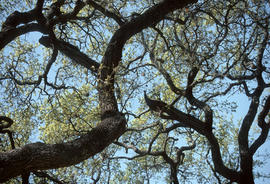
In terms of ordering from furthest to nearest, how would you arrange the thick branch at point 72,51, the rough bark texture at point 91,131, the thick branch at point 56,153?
1. the thick branch at point 72,51
2. the rough bark texture at point 91,131
3. the thick branch at point 56,153

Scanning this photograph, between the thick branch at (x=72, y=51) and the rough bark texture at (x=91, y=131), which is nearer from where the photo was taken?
the rough bark texture at (x=91, y=131)

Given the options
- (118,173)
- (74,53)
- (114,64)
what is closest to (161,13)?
(114,64)

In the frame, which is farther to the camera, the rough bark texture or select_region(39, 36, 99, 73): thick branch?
select_region(39, 36, 99, 73): thick branch

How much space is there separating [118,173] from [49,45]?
338 inches

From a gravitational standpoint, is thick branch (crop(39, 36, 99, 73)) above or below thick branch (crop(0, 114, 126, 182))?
above

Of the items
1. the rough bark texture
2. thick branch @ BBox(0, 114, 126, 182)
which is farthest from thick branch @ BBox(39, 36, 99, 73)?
thick branch @ BBox(0, 114, 126, 182)

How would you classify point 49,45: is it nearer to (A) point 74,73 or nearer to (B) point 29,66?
(A) point 74,73

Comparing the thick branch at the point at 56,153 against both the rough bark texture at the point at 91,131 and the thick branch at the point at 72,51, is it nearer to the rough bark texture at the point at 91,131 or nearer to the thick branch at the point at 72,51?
the rough bark texture at the point at 91,131

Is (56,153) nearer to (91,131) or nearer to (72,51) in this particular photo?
(91,131)

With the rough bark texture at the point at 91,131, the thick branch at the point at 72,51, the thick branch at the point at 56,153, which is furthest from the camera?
the thick branch at the point at 72,51

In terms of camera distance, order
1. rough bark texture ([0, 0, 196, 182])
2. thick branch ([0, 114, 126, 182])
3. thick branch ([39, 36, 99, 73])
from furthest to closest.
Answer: thick branch ([39, 36, 99, 73]) < rough bark texture ([0, 0, 196, 182]) < thick branch ([0, 114, 126, 182])

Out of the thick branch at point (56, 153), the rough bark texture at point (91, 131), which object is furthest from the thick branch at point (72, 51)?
the thick branch at point (56, 153)

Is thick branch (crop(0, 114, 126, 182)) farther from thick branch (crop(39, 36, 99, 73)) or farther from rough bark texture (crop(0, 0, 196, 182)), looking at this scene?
thick branch (crop(39, 36, 99, 73))

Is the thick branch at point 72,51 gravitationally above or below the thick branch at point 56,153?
above
